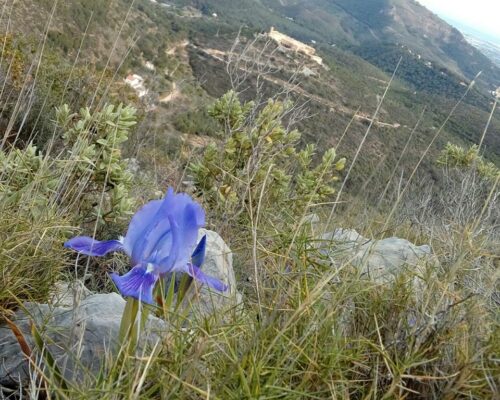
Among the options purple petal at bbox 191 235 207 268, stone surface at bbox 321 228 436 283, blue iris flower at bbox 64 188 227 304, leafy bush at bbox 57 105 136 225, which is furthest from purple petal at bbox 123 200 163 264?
leafy bush at bbox 57 105 136 225

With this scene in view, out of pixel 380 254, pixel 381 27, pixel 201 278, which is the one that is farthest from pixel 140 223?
pixel 381 27

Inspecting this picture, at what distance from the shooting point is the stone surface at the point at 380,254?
1.53 metres

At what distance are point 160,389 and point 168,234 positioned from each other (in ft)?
1.04

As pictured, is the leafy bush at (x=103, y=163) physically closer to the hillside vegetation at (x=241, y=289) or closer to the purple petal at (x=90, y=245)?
the hillside vegetation at (x=241, y=289)

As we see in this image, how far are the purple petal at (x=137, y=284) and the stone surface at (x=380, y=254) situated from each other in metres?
0.60

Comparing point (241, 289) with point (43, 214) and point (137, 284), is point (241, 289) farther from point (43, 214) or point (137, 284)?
point (137, 284)

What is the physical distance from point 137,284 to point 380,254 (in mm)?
1213

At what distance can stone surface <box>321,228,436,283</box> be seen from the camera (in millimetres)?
1525

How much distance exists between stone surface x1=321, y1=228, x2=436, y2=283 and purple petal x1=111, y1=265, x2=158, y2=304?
0.60 metres

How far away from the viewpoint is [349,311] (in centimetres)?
134

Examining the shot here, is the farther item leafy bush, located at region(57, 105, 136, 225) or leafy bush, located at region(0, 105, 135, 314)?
leafy bush, located at region(57, 105, 136, 225)

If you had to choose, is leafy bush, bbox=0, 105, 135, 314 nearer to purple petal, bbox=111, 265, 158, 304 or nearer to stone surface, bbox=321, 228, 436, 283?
purple petal, bbox=111, 265, 158, 304

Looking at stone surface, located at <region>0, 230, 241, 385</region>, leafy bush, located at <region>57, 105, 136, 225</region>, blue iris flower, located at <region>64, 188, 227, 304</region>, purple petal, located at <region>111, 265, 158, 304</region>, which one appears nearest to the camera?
purple petal, located at <region>111, 265, 158, 304</region>

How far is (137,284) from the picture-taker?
3.29 ft
